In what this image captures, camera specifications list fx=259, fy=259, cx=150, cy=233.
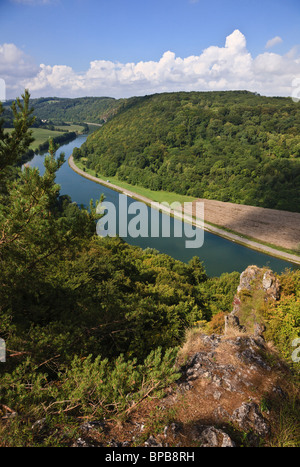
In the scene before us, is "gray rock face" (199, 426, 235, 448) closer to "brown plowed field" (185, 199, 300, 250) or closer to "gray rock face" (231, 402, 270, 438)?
"gray rock face" (231, 402, 270, 438)

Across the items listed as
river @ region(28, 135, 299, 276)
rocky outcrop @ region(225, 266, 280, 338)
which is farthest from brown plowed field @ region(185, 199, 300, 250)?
rocky outcrop @ region(225, 266, 280, 338)

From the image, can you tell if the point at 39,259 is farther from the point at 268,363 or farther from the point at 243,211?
the point at 243,211

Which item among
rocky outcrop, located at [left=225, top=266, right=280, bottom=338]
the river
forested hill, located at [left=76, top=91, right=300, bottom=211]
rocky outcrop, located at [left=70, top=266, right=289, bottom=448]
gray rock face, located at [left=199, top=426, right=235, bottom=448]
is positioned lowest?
the river

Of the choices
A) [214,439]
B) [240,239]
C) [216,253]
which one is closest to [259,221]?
[240,239]

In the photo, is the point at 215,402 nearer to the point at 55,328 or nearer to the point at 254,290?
the point at 55,328

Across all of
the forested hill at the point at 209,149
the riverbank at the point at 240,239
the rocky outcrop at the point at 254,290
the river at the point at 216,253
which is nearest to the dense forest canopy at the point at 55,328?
the rocky outcrop at the point at 254,290

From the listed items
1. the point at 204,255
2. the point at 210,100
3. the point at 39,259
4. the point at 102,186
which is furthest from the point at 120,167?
the point at 39,259

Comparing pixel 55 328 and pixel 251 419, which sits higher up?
pixel 55 328

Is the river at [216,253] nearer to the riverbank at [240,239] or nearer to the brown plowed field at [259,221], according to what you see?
the riverbank at [240,239]
